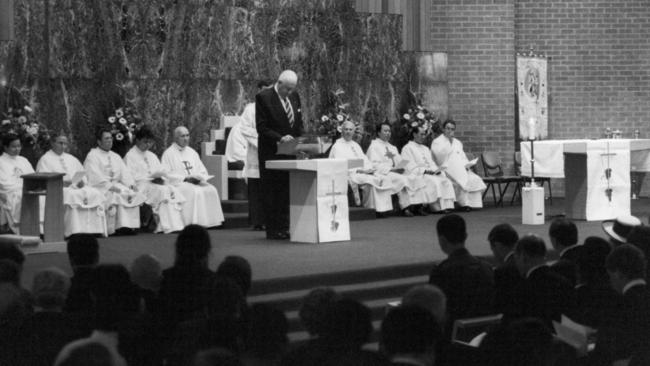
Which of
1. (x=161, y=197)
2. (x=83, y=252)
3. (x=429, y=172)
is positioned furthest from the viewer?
(x=429, y=172)

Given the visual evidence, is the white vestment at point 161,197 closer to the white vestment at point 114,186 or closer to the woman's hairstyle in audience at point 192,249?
the white vestment at point 114,186

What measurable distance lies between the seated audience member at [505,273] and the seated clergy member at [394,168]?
7.46 metres

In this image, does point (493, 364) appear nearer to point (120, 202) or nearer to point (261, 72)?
point (120, 202)

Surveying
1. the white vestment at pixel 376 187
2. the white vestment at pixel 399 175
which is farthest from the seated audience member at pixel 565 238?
the white vestment at pixel 399 175

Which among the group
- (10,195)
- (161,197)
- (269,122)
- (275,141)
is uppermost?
(269,122)

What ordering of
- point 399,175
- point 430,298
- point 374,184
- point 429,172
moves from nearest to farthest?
point 430,298
point 374,184
point 399,175
point 429,172

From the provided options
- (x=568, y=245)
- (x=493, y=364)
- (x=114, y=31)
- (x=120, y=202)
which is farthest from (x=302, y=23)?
(x=493, y=364)

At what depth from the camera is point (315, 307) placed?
454 cm

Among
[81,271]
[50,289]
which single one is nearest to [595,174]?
[81,271]

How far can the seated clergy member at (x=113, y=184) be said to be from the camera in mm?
12156

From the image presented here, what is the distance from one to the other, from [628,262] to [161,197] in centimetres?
757

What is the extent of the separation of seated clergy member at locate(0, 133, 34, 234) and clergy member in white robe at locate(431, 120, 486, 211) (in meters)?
5.53

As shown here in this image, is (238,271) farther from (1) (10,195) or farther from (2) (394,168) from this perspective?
(2) (394,168)

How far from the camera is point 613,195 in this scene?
42.6 ft
